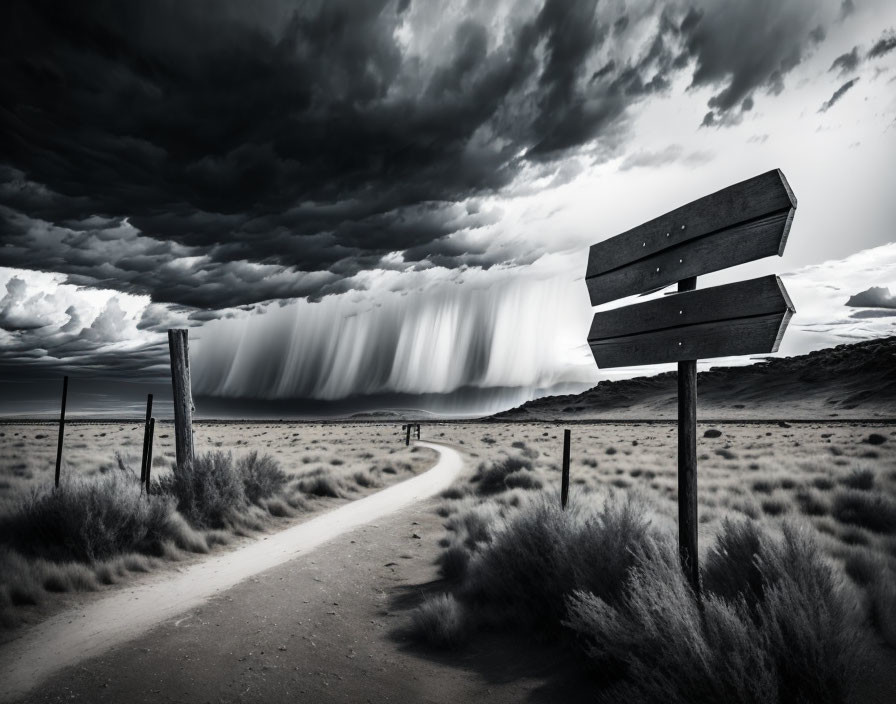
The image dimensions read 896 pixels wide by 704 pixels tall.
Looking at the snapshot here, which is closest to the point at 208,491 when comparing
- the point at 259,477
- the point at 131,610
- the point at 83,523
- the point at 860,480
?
the point at 259,477

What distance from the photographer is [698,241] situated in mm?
4145

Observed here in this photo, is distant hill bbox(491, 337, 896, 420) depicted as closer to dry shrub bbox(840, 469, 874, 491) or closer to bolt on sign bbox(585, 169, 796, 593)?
dry shrub bbox(840, 469, 874, 491)

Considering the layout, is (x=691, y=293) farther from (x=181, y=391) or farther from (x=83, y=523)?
(x=181, y=391)

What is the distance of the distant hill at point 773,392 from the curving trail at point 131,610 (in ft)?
331

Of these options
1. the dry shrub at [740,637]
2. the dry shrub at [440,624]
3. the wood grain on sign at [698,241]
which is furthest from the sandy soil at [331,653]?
the wood grain on sign at [698,241]

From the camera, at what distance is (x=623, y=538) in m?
5.14

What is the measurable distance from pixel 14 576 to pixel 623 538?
7.34 m

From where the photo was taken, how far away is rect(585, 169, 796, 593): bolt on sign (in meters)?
3.54

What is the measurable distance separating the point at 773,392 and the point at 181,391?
146 m

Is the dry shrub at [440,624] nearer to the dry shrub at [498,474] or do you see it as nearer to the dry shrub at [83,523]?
the dry shrub at [83,523]

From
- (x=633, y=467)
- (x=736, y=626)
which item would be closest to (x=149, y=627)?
(x=736, y=626)

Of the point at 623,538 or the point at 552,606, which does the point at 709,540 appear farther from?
the point at 552,606

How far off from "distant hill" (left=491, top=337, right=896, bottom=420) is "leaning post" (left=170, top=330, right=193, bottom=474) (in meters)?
102

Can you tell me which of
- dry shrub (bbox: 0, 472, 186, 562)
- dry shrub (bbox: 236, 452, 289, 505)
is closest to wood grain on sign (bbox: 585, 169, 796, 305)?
dry shrub (bbox: 0, 472, 186, 562)
